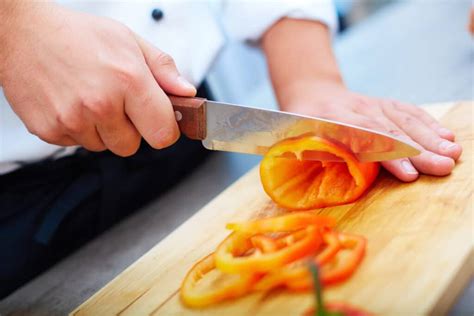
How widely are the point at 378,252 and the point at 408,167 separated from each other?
25 centimetres

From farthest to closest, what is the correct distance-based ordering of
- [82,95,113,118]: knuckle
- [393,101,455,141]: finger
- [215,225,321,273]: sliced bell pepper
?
[393,101,455,141]: finger < [82,95,113,118]: knuckle < [215,225,321,273]: sliced bell pepper

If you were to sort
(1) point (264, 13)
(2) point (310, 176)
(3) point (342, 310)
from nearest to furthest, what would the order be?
(3) point (342, 310) → (2) point (310, 176) → (1) point (264, 13)

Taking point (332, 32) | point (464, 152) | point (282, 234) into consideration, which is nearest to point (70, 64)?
point (282, 234)

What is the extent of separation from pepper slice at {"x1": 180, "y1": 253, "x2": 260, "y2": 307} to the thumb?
28 cm

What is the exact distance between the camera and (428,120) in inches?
46.3

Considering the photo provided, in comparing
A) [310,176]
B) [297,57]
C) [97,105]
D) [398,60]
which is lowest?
[398,60]

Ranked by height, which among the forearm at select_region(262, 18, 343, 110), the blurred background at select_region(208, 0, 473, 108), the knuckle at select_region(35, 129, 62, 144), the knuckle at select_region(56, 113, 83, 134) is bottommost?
the blurred background at select_region(208, 0, 473, 108)

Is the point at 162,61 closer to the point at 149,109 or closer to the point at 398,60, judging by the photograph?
the point at 149,109

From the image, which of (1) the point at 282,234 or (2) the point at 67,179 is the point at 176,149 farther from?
(1) the point at 282,234

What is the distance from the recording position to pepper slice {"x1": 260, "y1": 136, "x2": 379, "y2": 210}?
1.00 m

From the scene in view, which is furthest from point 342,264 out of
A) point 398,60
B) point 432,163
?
point 398,60

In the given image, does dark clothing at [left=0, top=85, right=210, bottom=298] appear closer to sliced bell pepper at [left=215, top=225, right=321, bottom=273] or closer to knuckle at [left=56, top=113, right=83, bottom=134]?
knuckle at [left=56, top=113, right=83, bottom=134]

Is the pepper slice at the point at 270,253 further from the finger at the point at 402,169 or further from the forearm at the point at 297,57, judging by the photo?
the forearm at the point at 297,57

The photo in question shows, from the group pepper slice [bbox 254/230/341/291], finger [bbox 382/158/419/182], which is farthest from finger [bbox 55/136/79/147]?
finger [bbox 382/158/419/182]
